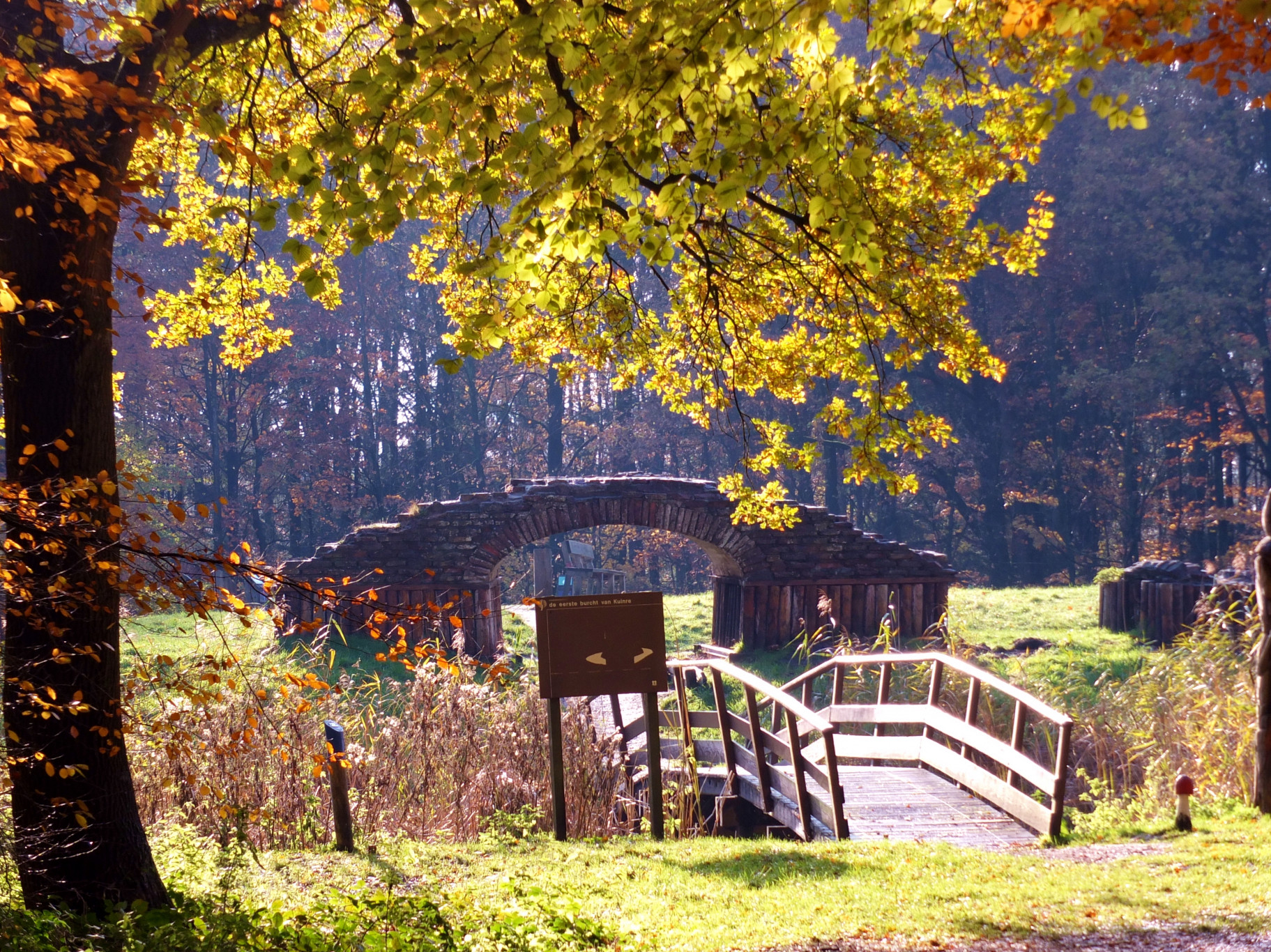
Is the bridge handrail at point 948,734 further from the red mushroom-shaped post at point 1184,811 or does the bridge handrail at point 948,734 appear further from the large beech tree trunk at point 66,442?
the large beech tree trunk at point 66,442

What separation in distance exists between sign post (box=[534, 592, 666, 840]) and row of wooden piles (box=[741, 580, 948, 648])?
9.77m

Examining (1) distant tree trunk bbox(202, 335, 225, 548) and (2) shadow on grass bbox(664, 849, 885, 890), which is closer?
(2) shadow on grass bbox(664, 849, 885, 890)

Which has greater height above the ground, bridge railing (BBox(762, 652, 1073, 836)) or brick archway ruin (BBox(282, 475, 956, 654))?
brick archway ruin (BBox(282, 475, 956, 654))

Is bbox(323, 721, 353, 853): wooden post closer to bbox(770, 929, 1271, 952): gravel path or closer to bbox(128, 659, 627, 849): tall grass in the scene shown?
bbox(128, 659, 627, 849): tall grass

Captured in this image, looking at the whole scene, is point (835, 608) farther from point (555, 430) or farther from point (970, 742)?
point (555, 430)

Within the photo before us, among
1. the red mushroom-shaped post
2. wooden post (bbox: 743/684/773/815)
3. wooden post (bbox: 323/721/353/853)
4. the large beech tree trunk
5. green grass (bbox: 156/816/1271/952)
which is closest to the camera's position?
the large beech tree trunk

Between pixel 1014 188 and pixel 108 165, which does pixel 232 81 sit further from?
pixel 1014 188

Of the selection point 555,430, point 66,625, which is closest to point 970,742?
point 66,625

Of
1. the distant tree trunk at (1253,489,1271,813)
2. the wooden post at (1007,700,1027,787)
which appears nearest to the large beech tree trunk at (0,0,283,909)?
the wooden post at (1007,700,1027,787)

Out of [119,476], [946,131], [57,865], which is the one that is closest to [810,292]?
[946,131]

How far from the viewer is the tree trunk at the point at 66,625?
3.95 meters

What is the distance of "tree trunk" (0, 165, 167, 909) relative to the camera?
13.0 feet

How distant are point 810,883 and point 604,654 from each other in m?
1.90

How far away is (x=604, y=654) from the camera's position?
6371 mm
